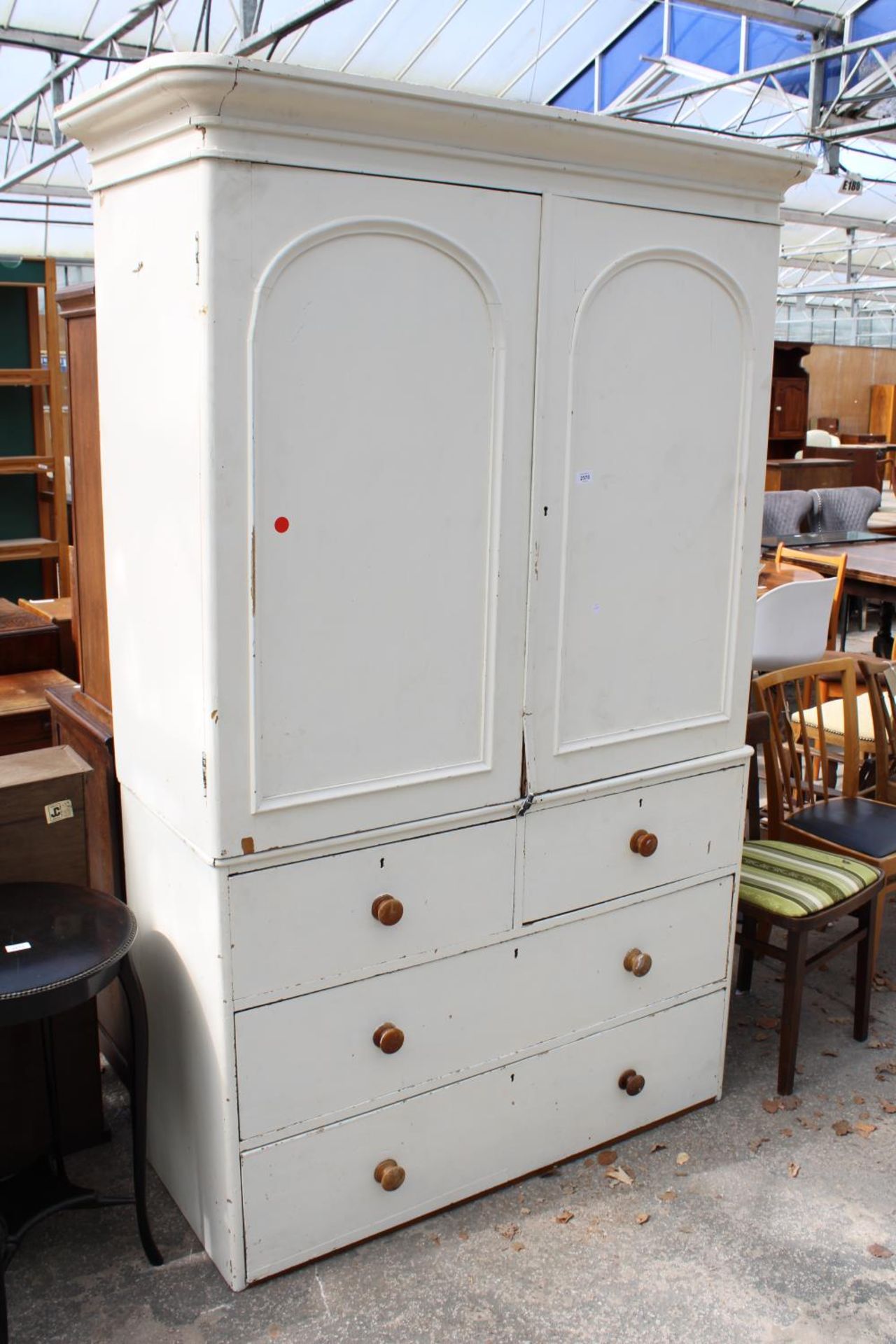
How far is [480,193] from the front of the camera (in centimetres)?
204

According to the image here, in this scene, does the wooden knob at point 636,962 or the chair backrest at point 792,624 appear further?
the chair backrest at point 792,624

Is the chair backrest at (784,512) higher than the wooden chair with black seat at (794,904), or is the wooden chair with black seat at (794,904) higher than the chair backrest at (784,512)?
the chair backrest at (784,512)

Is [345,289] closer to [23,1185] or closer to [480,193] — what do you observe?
[480,193]

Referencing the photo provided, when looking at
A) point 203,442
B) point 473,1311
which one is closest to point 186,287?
point 203,442

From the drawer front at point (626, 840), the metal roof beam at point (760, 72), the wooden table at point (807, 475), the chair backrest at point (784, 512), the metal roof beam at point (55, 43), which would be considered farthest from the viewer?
the wooden table at point (807, 475)

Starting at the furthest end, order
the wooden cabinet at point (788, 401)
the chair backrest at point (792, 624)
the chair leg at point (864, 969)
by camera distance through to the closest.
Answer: the wooden cabinet at point (788, 401), the chair backrest at point (792, 624), the chair leg at point (864, 969)

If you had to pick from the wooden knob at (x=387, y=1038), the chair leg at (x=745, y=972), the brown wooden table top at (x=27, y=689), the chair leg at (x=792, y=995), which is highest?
the brown wooden table top at (x=27, y=689)

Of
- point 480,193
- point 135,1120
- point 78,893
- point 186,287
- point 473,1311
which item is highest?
point 480,193

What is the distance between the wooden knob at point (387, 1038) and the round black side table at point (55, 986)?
0.45m

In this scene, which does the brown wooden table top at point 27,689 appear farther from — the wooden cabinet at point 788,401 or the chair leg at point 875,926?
the wooden cabinet at point 788,401

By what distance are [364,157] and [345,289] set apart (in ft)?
0.71

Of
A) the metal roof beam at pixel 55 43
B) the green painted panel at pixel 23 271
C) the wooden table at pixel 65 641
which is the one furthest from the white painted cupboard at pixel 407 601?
the metal roof beam at pixel 55 43

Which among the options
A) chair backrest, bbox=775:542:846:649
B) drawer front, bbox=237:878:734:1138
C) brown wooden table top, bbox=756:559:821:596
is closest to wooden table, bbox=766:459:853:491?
chair backrest, bbox=775:542:846:649

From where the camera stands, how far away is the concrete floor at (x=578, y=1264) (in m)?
2.13
